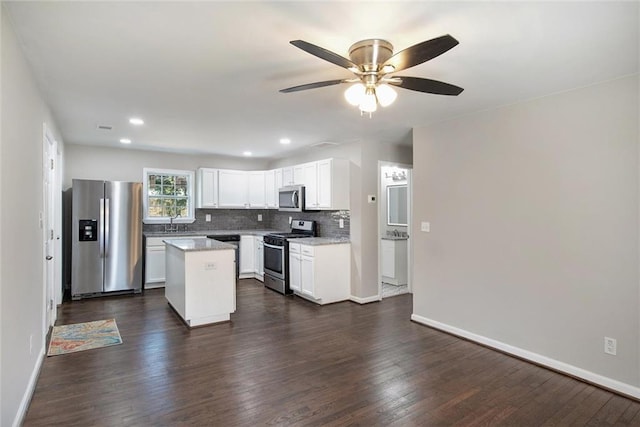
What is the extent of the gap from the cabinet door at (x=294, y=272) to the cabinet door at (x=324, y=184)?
0.88 m

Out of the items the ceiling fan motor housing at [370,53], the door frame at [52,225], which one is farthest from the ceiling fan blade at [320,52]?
the door frame at [52,225]

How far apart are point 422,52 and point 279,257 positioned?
4.37 metres

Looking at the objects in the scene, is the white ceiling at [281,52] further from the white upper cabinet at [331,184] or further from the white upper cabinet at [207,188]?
the white upper cabinet at [207,188]

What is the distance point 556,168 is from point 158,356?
3916 millimetres

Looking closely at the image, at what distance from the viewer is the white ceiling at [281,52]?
1.87 meters

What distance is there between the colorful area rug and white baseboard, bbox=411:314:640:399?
3507 mm

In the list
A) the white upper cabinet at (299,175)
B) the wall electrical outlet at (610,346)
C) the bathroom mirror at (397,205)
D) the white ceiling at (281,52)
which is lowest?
the wall electrical outlet at (610,346)

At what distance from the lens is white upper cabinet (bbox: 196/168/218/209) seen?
6723mm

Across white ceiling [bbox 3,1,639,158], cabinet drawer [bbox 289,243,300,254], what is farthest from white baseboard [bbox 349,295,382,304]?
white ceiling [bbox 3,1,639,158]

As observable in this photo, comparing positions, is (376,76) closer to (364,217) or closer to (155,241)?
(364,217)

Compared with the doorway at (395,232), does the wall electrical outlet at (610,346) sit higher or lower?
lower

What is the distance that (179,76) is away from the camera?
276cm

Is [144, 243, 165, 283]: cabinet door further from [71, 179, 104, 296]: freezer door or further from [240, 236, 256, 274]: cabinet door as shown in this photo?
[240, 236, 256, 274]: cabinet door

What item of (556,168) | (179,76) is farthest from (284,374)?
(556,168)
